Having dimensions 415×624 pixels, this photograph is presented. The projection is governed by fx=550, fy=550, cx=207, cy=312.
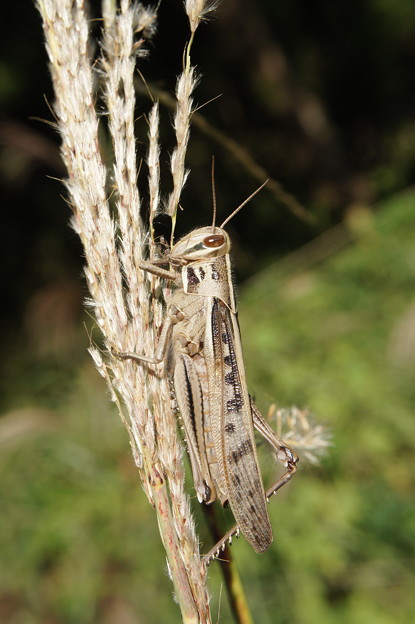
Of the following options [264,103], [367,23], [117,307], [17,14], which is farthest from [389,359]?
[367,23]

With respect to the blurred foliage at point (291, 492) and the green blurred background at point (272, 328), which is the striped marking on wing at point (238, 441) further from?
the blurred foliage at point (291, 492)

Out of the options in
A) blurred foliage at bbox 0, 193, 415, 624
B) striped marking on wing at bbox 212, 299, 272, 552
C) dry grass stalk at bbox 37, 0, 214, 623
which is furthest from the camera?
blurred foliage at bbox 0, 193, 415, 624

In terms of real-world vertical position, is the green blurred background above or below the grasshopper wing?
above

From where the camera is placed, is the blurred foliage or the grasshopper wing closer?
the grasshopper wing

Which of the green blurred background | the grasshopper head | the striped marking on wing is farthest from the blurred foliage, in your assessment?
the grasshopper head

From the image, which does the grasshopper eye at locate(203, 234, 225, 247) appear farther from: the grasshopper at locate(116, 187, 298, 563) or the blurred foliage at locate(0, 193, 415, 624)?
the blurred foliage at locate(0, 193, 415, 624)

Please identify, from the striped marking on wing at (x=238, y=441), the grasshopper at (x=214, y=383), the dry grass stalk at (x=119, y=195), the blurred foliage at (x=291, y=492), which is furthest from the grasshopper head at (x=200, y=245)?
the blurred foliage at (x=291, y=492)

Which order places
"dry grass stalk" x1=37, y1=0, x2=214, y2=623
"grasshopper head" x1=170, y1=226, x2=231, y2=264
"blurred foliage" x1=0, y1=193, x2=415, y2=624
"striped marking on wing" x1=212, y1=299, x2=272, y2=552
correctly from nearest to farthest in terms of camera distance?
"dry grass stalk" x1=37, y1=0, x2=214, y2=623
"striped marking on wing" x1=212, y1=299, x2=272, y2=552
"grasshopper head" x1=170, y1=226, x2=231, y2=264
"blurred foliage" x1=0, y1=193, x2=415, y2=624
